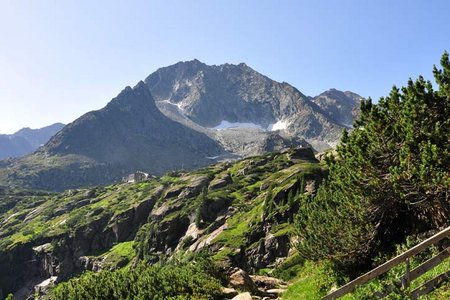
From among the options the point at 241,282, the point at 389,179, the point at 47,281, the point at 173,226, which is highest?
the point at 389,179

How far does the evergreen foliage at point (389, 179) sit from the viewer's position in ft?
57.6

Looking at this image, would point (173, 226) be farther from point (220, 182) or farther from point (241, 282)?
point (241, 282)

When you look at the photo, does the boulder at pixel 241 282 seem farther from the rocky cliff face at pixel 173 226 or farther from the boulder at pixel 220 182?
the boulder at pixel 220 182

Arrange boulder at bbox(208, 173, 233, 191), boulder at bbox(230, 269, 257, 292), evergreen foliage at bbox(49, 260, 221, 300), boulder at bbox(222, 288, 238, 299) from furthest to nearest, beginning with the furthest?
1. boulder at bbox(208, 173, 233, 191)
2. boulder at bbox(230, 269, 257, 292)
3. boulder at bbox(222, 288, 238, 299)
4. evergreen foliage at bbox(49, 260, 221, 300)

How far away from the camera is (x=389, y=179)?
1977cm

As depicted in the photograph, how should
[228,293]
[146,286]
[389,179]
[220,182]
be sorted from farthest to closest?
[220,182] < [228,293] < [146,286] < [389,179]

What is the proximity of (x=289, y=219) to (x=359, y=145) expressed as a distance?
51898mm

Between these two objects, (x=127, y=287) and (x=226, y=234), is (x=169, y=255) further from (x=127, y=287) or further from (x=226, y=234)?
(x=127, y=287)

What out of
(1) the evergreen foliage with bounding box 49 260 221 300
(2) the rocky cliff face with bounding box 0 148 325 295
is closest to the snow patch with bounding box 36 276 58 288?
(2) the rocky cliff face with bounding box 0 148 325 295

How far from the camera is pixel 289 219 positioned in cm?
7188

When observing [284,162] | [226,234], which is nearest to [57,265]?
[226,234]

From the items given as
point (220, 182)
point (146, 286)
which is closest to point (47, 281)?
point (220, 182)

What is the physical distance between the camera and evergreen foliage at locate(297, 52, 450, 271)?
17.5 m

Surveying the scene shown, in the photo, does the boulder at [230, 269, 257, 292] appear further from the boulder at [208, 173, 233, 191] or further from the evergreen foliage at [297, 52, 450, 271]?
the boulder at [208, 173, 233, 191]
